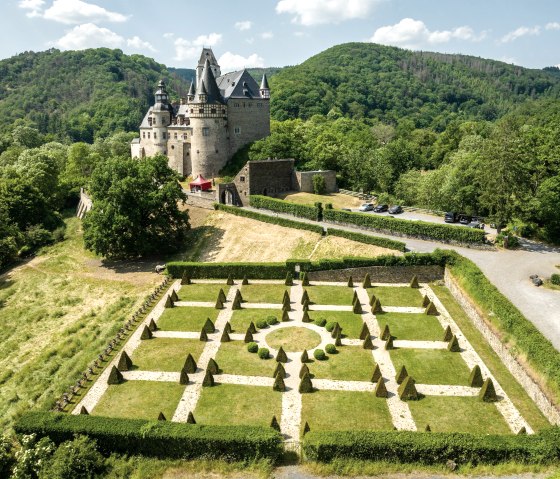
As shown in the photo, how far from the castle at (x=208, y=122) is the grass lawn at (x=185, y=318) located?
38080 millimetres

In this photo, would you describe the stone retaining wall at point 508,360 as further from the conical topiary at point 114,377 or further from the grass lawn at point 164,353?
the conical topiary at point 114,377

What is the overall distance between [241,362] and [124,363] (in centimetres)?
774

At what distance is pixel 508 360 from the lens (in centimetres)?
2792

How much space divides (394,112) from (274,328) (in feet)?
507

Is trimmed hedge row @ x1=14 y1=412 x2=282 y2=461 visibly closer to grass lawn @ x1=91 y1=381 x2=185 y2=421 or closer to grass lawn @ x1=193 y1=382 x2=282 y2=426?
grass lawn @ x1=91 y1=381 x2=185 y2=421

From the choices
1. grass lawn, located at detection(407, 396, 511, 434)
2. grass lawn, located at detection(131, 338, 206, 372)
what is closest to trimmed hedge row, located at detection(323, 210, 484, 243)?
grass lawn, located at detection(407, 396, 511, 434)

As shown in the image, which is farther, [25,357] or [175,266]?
[175,266]

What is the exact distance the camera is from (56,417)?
72.2 ft

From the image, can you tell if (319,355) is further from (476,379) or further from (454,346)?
(476,379)

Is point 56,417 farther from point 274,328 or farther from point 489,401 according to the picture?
point 489,401

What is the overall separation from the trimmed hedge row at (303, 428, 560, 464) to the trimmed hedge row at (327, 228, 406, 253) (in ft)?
83.4

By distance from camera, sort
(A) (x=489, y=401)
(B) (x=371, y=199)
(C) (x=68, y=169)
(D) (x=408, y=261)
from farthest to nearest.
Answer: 1. (C) (x=68, y=169)
2. (B) (x=371, y=199)
3. (D) (x=408, y=261)
4. (A) (x=489, y=401)

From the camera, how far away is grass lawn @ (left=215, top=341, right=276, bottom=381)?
2862cm

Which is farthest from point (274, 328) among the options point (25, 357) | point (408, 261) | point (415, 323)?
point (25, 357)
